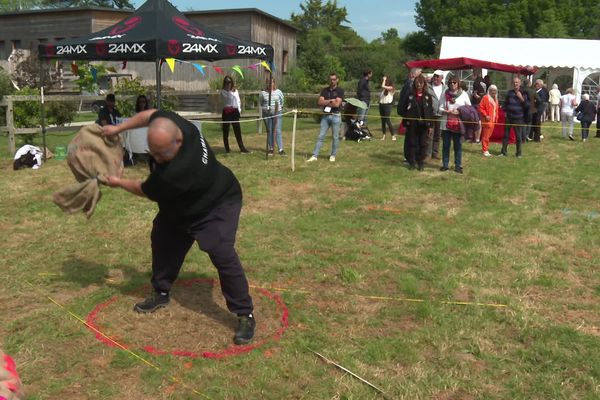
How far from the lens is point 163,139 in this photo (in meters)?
3.43

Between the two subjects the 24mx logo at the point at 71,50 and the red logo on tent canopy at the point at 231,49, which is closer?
the 24mx logo at the point at 71,50

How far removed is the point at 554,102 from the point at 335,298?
60.8 feet

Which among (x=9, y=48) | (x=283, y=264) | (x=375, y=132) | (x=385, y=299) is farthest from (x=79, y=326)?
(x=9, y=48)

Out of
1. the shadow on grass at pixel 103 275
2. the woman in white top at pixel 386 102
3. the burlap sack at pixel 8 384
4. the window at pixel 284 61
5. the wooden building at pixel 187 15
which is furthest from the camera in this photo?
the window at pixel 284 61

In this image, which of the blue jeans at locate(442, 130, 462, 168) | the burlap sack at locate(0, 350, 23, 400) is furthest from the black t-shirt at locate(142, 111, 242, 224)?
the blue jeans at locate(442, 130, 462, 168)

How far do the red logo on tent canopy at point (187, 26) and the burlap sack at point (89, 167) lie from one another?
6614mm

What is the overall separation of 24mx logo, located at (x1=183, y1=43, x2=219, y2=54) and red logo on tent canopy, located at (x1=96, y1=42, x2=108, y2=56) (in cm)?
135

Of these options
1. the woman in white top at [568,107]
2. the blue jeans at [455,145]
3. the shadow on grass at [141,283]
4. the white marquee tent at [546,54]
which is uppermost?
the white marquee tent at [546,54]

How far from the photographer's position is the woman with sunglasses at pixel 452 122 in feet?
32.7

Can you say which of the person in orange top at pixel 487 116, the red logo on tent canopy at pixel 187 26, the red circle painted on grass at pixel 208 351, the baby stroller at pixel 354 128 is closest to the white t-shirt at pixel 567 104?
the person in orange top at pixel 487 116

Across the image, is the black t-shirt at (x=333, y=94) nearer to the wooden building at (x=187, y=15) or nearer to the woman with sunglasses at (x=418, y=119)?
the woman with sunglasses at (x=418, y=119)

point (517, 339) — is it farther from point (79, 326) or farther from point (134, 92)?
point (134, 92)

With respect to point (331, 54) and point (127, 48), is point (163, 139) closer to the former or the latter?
point (127, 48)

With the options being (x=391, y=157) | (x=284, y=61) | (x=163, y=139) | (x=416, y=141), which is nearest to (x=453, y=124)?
(x=416, y=141)
